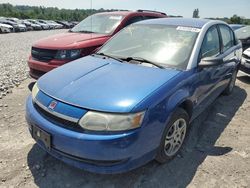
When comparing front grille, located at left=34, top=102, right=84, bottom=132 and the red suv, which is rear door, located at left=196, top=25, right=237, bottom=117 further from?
the red suv

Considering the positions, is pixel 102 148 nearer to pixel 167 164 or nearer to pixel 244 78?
pixel 167 164

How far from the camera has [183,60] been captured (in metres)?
3.20

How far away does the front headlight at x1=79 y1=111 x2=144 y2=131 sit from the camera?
2361mm

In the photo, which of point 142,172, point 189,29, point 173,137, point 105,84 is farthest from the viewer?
point 189,29

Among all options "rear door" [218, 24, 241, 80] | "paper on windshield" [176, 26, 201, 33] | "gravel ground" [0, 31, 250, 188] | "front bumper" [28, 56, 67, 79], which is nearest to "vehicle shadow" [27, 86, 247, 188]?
"gravel ground" [0, 31, 250, 188]

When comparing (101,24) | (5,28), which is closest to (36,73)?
(101,24)

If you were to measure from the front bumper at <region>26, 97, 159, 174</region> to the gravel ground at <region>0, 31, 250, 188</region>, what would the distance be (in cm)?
36

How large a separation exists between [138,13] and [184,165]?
4.69m

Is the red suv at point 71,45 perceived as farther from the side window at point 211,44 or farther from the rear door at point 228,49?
the rear door at point 228,49

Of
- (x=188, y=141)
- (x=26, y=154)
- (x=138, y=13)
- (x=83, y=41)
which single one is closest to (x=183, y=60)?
(x=188, y=141)

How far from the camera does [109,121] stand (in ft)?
7.75

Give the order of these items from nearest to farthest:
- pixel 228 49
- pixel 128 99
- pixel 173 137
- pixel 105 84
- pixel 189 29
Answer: pixel 128 99
pixel 105 84
pixel 173 137
pixel 189 29
pixel 228 49

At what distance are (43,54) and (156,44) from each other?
2609 millimetres

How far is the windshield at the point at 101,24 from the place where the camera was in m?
6.11
